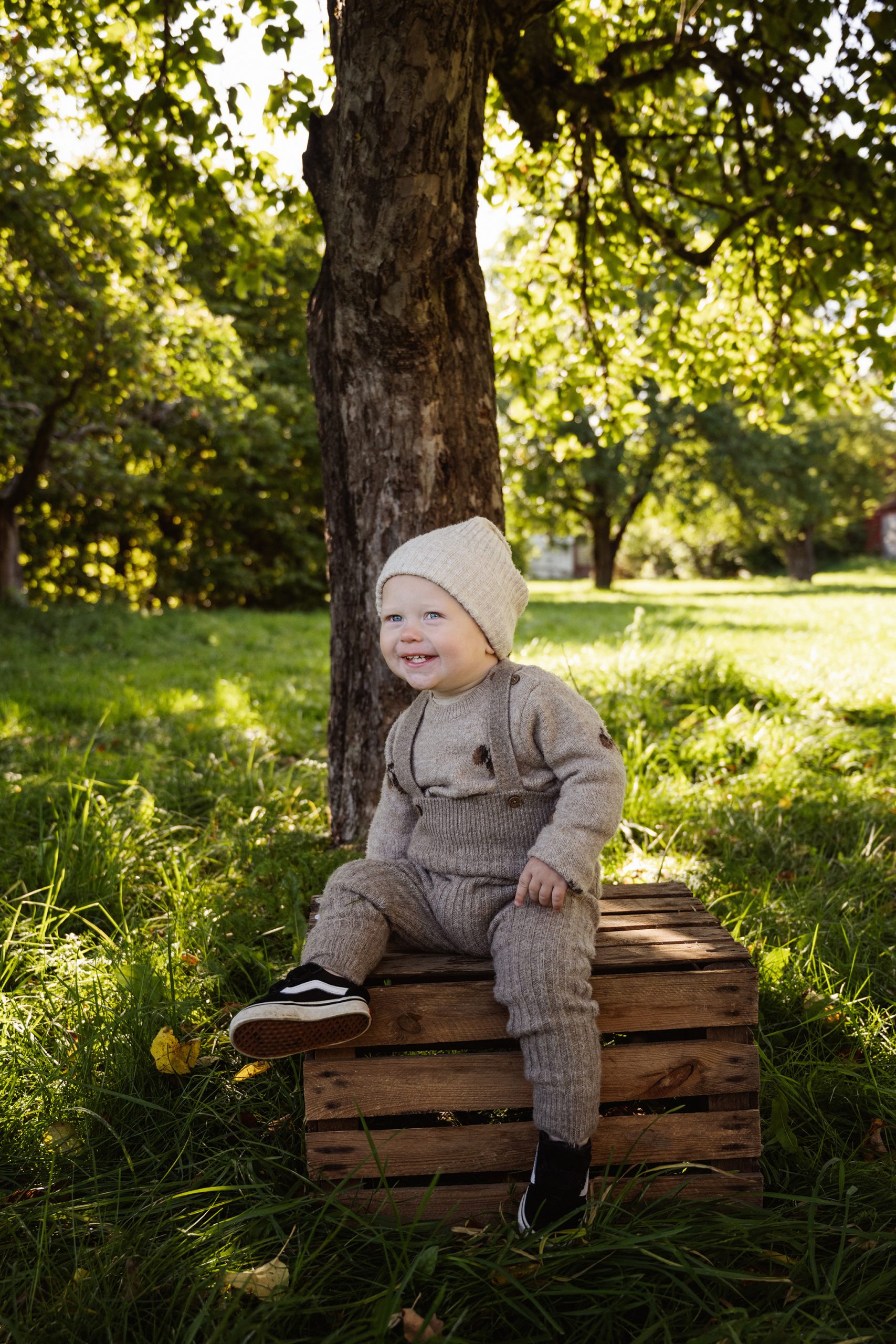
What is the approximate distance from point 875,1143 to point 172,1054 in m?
1.85

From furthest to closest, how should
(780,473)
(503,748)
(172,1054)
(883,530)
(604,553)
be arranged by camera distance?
1. (883,530)
2. (604,553)
3. (780,473)
4. (172,1054)
5. (503,748)

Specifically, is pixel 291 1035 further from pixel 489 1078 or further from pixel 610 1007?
pixel 610 1007

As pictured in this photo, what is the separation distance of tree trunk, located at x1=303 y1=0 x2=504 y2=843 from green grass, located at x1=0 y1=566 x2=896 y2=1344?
84cm

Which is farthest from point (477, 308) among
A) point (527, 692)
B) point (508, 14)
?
point (527, 692)

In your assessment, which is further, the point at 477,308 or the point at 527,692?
the point at 477,308

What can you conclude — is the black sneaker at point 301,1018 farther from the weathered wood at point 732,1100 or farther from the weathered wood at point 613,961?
the weathered wood at point 732,1100

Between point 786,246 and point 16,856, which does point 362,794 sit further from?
point 786,246

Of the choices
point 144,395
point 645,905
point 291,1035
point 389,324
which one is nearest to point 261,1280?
point 291,1035

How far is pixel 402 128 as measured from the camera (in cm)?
296

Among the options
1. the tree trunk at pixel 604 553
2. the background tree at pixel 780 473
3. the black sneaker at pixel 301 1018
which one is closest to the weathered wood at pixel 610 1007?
the black sneaker at pixel 301 1018

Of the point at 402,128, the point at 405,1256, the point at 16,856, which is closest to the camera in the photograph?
the point at 405,1256

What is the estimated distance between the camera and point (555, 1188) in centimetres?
193

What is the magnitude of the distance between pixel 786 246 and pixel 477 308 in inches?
126

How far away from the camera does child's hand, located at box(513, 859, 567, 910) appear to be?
2.09 meters
